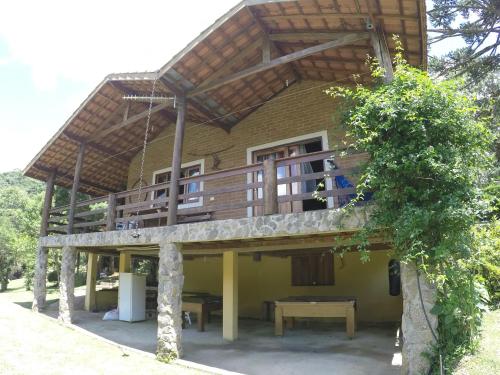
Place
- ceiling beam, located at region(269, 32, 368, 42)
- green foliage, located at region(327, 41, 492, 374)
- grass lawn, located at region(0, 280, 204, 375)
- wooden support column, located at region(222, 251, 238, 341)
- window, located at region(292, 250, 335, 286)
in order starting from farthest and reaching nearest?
window, located at region(292, 250, 335, 286), wooden support column, located at region(222, 251, 238, 341), ceiling beam, located at region(269, 32, 368, 42), grass lawn, located at region(0, 280, 204, 375), green foliage, located at region(327, 41, 492, 374)

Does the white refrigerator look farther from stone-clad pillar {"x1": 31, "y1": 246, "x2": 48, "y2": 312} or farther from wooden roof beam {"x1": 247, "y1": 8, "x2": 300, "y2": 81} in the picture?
wooden roof beam {"x1": 247, "y1": 8, "x2": 300, "y2": 81}

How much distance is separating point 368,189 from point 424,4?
302 centimetres

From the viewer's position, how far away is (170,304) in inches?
293

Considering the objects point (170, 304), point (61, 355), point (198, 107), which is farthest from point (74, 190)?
point (170, 304)

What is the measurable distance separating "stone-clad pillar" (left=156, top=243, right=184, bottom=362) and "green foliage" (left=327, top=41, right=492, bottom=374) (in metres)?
3.96

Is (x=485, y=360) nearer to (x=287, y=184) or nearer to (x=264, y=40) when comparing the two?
(x=287, y=184)

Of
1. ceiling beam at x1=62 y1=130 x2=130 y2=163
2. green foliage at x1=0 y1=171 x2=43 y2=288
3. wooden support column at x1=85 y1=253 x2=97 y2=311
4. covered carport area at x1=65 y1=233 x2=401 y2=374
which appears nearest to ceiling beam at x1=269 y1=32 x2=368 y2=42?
covered carport area at x1=65 y1=233 x2=401 y2=374

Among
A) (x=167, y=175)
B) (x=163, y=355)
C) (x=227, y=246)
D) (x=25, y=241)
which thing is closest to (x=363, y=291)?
(x=227, y=246)

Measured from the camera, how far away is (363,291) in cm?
1107

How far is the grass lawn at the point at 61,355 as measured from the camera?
22.0ft

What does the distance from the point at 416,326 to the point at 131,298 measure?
9.32 metres

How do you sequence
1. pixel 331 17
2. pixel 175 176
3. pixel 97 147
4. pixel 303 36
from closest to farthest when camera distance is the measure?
pixel 331 17 → pixel 303 36 → pixel 175 176 → pixel 97 147

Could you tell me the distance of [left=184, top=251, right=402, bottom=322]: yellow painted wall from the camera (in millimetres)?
10852

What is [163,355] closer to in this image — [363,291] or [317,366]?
[317,366]
